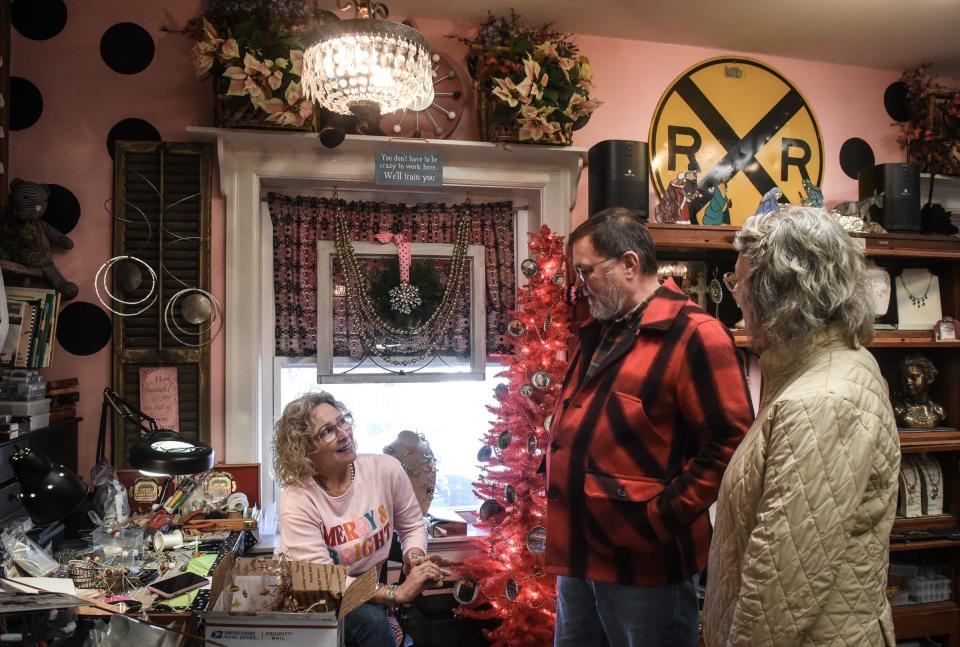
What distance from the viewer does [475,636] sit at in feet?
9.14

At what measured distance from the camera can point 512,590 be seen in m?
2.62

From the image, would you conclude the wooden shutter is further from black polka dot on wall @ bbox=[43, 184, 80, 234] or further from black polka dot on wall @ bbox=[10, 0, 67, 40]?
black polka dot on wall @ bbox=[10, 0, 67, 40]

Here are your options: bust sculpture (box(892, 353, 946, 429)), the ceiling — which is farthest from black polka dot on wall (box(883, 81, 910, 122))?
bust sculpture (box(892, 353, 946, 429))

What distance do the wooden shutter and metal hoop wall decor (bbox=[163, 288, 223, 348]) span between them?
0.05ft

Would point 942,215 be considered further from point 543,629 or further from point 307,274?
point 307,274

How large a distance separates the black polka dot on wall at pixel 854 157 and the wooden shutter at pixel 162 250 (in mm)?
3067

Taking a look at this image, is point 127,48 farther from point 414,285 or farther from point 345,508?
point 345,508

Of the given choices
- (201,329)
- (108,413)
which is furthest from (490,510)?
(108,413)

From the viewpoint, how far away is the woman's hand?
→ 7.25 feet

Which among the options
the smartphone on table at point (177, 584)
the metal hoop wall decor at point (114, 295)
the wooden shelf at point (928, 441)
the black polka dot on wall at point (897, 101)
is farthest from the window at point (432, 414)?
the black polka dot on wall at point (897, 101)

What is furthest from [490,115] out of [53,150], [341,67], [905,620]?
[905,620]

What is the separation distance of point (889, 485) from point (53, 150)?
9.98 feet

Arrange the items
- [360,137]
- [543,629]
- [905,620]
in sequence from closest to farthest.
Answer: [543,629] < [360,137] < [905,620]

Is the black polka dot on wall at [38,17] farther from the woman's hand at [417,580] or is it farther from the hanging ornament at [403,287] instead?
the woman's hand at [417,580]
